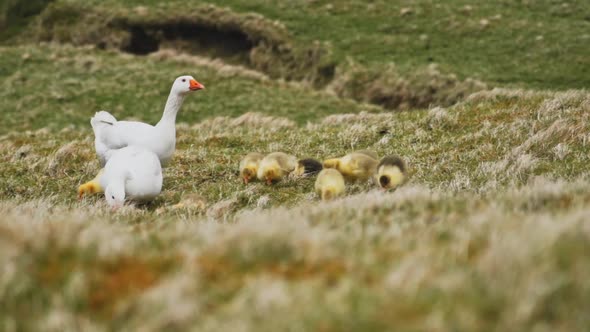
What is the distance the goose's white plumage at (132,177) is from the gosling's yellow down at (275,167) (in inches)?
61.0

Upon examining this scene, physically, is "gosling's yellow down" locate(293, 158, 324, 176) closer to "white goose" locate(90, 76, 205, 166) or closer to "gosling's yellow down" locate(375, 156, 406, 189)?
"gosling's yellow down" locate(375, 156, 406, 189)

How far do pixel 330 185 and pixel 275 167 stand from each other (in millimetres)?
1497

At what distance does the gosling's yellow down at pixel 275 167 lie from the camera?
831cm

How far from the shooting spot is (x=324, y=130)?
1348cm

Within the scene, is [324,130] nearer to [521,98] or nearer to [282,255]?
[521,98]

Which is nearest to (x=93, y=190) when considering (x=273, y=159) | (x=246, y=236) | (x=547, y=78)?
(x=273, y=159)

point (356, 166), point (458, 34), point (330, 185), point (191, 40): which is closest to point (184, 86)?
point (356, 166)

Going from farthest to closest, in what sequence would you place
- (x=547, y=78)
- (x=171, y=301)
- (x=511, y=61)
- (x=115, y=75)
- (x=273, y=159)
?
(x=115, y=75) < (x=511, y=61) < (x=547, y=78) < (x=273, y=159) < (x=171, y=301)

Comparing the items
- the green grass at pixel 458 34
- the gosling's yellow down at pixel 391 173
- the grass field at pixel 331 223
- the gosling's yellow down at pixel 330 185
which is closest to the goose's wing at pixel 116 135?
the grass field at pixel 331 223

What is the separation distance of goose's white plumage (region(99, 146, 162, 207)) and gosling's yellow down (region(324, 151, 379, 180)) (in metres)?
2.29

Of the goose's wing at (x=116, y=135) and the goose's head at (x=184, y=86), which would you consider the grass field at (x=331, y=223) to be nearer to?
the goose's wing at (x=116, y=135)

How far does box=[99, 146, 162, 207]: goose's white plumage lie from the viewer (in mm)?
7042

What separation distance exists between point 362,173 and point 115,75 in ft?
88.0

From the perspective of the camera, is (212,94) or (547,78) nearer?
(547,78)
